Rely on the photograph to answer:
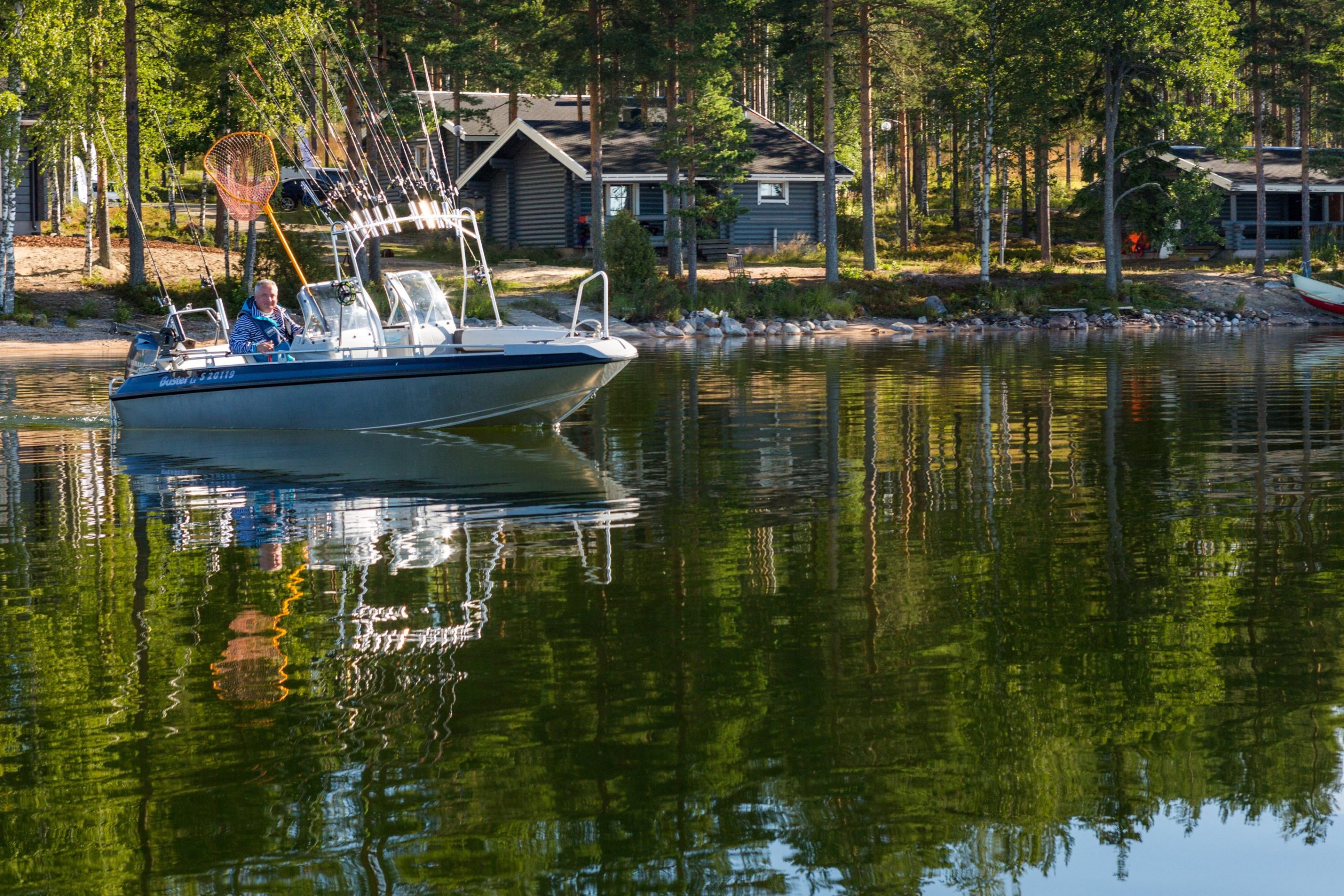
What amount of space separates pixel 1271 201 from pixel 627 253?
91.6ft

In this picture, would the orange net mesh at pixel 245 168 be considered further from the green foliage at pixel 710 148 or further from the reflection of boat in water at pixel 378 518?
the green foliage at pixel 710 148

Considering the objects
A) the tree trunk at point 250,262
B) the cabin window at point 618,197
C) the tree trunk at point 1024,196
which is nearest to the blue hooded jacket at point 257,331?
the tree trunk at point 250,262

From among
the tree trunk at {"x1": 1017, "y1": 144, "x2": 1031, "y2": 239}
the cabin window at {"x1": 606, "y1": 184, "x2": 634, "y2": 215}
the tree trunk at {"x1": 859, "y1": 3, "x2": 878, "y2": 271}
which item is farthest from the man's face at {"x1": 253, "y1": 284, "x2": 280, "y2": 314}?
the tree trunk at {"x1": 1017, "y1": 144, "x2": 1031, "y2": 239}

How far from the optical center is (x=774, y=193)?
5356cm

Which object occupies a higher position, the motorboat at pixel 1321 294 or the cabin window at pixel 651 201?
the cabin window at pixel 651 201

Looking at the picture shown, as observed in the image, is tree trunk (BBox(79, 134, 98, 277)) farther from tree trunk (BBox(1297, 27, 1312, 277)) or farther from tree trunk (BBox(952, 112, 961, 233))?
tree trunk (BBox(1297, 27, 1312, 277))

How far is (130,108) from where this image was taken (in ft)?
117

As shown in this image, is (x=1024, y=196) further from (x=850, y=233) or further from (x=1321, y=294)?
(x=1321, y=294)

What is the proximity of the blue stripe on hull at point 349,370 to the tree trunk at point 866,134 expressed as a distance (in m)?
30.9

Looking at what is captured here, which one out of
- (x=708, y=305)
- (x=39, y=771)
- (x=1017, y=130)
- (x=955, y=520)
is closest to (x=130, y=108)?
(x=708, y=305)

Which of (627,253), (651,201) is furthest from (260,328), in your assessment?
(651,201)

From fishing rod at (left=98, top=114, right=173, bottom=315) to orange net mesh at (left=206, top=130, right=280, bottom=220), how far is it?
1365mm

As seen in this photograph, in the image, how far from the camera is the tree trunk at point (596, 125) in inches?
1615

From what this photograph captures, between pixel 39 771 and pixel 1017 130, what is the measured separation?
4388 cm
